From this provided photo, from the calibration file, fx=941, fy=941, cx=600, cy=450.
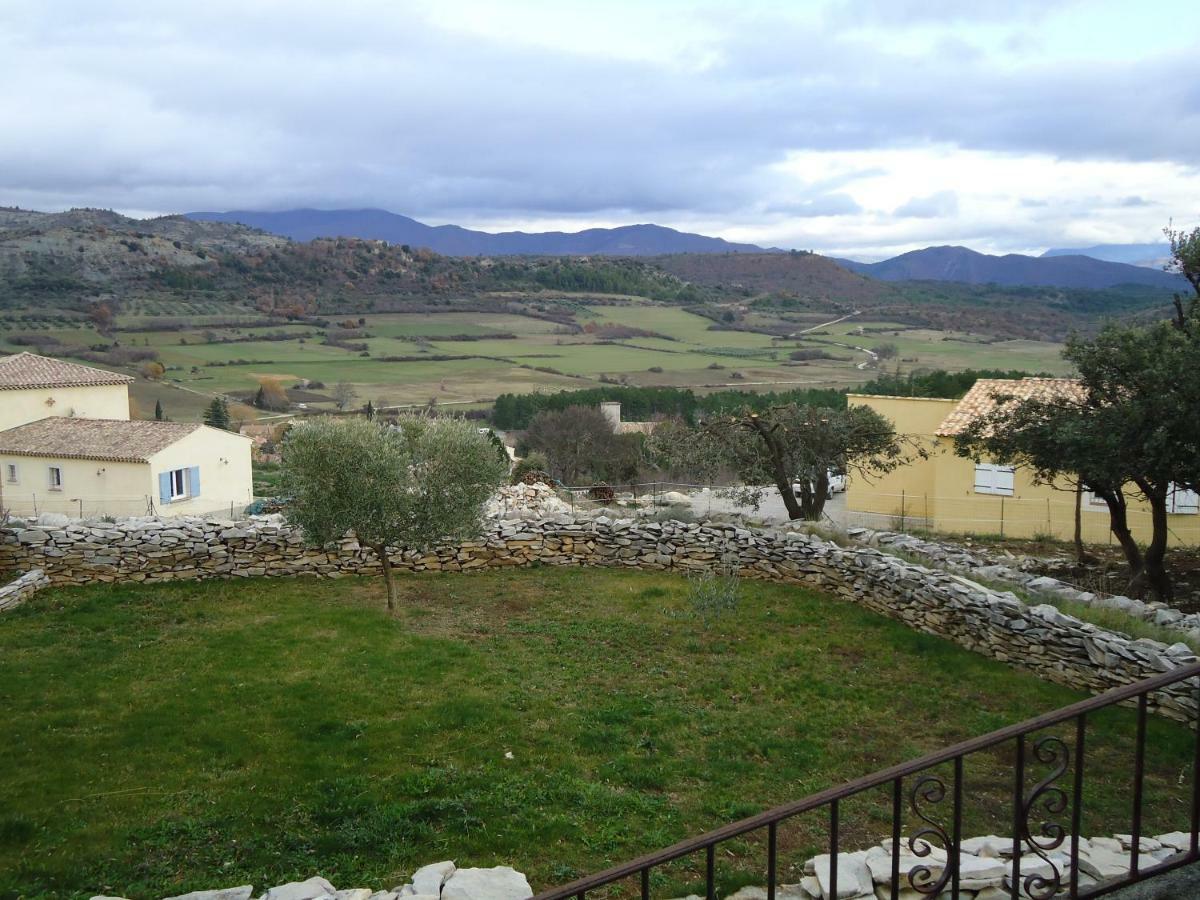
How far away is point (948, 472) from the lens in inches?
1071

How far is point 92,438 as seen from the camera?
99.0 ft

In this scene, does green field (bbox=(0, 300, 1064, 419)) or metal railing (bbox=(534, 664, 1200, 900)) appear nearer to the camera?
metal railing (bbox=(534, 664, 1200, 900))

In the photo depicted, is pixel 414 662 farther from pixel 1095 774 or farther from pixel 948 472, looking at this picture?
pixel 948 472

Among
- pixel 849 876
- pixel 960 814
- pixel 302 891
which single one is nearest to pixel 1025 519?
pixel 849 876

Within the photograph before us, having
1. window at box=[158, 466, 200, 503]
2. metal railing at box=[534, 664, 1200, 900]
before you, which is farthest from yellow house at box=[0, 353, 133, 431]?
metal railing at box=[534, 664, 1200, 900]

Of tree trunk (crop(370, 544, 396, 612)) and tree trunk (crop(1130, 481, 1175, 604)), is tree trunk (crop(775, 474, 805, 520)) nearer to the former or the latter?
tree trunk (crop(1130, 481, 1175, 604))

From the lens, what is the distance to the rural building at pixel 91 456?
95.1 feet

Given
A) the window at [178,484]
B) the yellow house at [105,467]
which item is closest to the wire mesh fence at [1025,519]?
the yellow house at [105,467]

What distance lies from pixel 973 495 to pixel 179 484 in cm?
2470

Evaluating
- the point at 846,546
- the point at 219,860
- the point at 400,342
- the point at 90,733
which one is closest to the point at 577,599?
the point at 846,546

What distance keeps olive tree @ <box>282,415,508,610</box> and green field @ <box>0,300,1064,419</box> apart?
4567cm

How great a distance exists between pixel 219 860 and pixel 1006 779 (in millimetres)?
6969

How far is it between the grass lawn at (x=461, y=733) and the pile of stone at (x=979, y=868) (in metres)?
0.89

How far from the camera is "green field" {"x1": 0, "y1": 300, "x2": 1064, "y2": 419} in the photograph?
240ft
